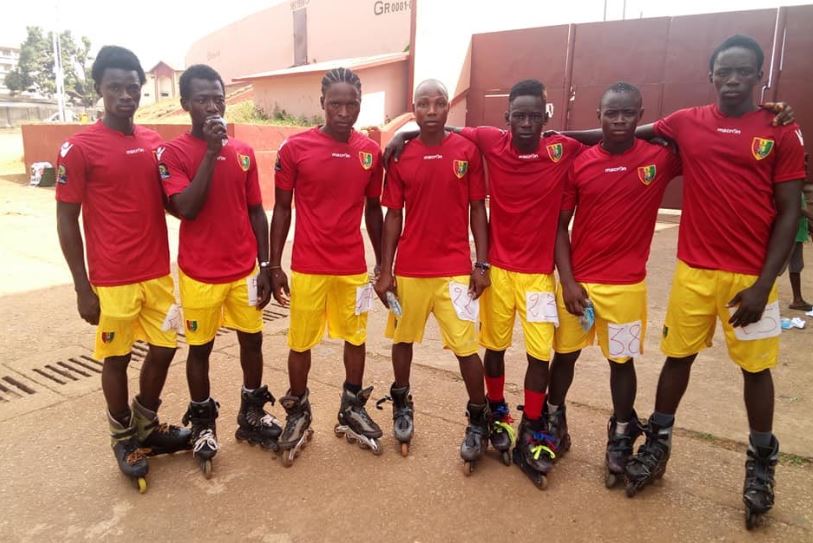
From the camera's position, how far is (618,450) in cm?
291

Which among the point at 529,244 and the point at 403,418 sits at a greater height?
the point at 529,244

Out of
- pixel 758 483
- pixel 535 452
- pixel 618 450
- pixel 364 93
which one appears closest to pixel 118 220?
pixel 535 452

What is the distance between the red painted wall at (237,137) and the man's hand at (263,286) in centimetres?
698

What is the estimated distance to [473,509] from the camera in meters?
2.67

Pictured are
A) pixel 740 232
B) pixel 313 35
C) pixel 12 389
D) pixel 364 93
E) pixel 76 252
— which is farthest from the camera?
pixel 313 35

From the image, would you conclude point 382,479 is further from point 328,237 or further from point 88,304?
point 88,304

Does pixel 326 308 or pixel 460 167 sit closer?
pixel 460 167

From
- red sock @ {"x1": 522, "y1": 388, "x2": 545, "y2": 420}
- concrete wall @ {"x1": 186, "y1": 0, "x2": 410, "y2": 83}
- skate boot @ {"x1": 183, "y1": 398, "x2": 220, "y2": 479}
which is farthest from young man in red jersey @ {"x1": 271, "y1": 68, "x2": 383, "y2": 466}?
concrete wall @ {"x1": 186, "y1": 0, "x2": 410, "y2": 83}

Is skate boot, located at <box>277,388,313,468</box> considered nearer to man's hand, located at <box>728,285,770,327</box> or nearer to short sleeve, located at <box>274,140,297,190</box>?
short sleeve, located at <box>274,140,297,190</box>

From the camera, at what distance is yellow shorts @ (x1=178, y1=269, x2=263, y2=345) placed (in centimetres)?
301

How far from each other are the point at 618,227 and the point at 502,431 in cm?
120

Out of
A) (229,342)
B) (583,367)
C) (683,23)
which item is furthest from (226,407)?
(683,23)

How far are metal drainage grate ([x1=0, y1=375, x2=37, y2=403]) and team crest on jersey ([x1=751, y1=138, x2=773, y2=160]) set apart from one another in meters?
4.30

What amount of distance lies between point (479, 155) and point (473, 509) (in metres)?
1.76
